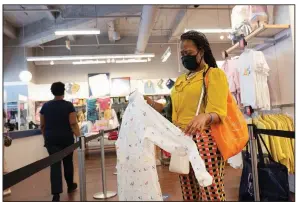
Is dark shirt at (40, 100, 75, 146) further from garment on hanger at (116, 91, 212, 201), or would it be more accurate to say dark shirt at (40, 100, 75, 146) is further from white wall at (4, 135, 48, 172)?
garment on hanger at (116, 91, 212, 201)

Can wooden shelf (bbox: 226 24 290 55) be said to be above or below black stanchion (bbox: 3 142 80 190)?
above

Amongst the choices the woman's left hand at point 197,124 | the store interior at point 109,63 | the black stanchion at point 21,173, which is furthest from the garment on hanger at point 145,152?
the store interior at point 109,63

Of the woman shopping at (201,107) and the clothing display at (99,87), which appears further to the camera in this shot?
the clothing display at (99,87)

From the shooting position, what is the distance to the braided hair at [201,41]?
3.88 feet

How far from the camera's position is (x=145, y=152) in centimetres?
100

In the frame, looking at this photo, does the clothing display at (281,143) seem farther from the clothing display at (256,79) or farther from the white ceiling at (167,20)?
the white ceiling at (167,20)

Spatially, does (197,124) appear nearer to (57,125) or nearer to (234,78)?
(57,125)

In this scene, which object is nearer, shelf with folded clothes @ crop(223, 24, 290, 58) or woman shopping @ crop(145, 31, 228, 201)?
woman shopping @ crop(145, 31, 228, 201)

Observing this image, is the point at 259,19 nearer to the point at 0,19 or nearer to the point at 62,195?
the point at 0,19

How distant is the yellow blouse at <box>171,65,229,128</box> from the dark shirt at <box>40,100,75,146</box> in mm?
1748

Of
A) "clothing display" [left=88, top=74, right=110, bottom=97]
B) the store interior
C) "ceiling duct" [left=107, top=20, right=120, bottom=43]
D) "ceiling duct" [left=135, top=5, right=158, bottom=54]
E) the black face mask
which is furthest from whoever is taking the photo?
"ceiling duct" [left=107, top=20, right=120, bottom=43]

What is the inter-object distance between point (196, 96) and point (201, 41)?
0.84 feet

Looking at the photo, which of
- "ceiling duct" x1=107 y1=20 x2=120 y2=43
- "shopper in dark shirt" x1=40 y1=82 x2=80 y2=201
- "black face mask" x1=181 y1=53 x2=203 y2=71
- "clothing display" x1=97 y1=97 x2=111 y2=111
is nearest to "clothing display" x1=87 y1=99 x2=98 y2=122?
"clothing display" x1=97 y1=97 x2=111 y2=111

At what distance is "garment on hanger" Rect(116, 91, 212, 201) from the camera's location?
39.1 inches
